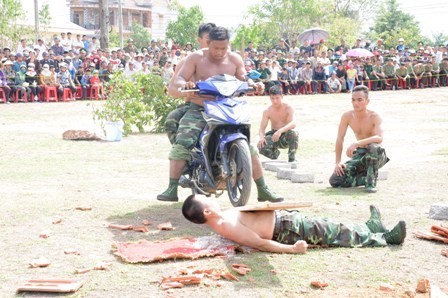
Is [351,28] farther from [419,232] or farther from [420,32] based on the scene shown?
[419,232]

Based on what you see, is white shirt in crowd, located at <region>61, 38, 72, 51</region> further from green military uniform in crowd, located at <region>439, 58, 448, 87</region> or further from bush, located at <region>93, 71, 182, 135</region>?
green military uniform in crowd, located at <region>439, 58, 448, 87</region>

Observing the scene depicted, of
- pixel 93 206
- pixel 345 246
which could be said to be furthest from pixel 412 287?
pixel 93 206

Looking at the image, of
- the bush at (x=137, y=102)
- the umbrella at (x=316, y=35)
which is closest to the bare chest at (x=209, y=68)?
Answer: the bush at (x=137, y=102)

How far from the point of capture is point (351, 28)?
217 ft

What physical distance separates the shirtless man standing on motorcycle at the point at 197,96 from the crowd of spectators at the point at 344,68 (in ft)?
67.3

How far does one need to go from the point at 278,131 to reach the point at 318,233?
501 cm

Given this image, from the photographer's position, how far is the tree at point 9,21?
4266 cm

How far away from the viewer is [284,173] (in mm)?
9539

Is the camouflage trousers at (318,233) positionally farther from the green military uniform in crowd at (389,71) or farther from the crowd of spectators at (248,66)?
the green military uniform in crowd at (389,71)

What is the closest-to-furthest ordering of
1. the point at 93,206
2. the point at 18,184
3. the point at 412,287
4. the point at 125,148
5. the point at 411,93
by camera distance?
the point at 412,287 → the point at 93,206 → the point at 18,184 → the point at 125,148 → the point at 411,93

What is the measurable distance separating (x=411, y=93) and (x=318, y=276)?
25.9 m

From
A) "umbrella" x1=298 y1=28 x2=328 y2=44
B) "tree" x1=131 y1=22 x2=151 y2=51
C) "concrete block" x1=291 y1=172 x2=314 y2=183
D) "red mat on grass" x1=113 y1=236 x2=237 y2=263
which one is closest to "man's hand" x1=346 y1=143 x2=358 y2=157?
"concrete block" x1=291 y1=172 x2=314 y2=183

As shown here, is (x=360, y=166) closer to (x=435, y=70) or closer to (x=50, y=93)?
(x=50, y=93)

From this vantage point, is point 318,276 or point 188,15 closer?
point 318,276
